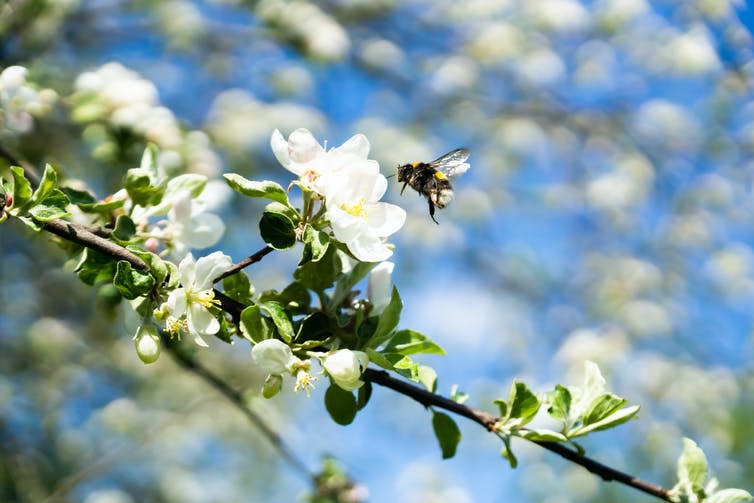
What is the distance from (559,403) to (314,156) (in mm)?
430

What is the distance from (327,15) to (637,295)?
285 cm

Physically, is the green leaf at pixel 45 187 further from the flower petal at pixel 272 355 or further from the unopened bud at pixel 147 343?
the flower petal at pixel 272 355

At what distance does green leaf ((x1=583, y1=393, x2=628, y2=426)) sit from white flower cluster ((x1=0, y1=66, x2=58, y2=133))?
1.09 metres

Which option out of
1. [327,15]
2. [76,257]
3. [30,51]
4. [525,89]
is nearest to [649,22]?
[525,89]

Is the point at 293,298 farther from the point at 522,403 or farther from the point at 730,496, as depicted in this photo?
the point at 730,496

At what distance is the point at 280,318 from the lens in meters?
0.91

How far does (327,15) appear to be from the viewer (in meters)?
5.38

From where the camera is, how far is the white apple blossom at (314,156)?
0.94 m

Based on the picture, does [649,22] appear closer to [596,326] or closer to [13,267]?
[596,326]

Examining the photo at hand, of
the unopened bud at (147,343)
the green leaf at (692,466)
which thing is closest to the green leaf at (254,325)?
the unopened bud at (147,343)

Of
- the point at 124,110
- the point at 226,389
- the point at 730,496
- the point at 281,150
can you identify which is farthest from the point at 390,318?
the point at 124,110

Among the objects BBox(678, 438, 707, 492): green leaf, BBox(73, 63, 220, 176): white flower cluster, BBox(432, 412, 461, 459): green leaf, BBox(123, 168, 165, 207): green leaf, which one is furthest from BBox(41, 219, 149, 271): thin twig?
BBox(73, 63, 220, 176): white flower cluster

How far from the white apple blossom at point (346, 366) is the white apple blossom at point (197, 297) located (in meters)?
0.14

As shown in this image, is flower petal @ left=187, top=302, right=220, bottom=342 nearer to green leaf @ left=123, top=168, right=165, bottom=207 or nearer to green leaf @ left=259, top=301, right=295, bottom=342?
green leaf @ left=259, top=301, right=295, bottom=342
